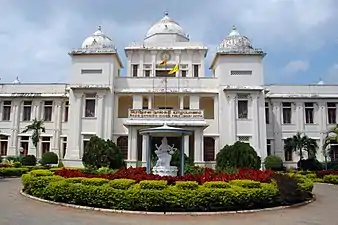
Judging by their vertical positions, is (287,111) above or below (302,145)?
above

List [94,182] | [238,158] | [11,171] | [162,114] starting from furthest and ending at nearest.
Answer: [162,114] → [11,171] → [238,158] → [94,182]

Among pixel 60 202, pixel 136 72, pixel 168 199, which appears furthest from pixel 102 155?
pixel 136 72

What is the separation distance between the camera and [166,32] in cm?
3550

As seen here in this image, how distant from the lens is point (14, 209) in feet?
34.2

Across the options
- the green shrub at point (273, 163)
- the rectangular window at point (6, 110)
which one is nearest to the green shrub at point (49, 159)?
the rectangular window at point (6, 110)

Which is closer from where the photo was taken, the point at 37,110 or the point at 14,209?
the point at 14,209

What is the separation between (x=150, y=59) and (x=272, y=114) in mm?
12806

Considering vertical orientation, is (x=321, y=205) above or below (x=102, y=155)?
below

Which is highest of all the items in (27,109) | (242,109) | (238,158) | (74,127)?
(27,109)

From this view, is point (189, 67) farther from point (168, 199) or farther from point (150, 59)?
point (168, 199)

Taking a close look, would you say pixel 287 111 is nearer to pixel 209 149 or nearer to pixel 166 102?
pixel 209 149

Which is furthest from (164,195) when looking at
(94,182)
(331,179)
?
(331,179)

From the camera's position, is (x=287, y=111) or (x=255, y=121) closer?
(x=255, y=121)

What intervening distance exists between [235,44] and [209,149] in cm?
973
